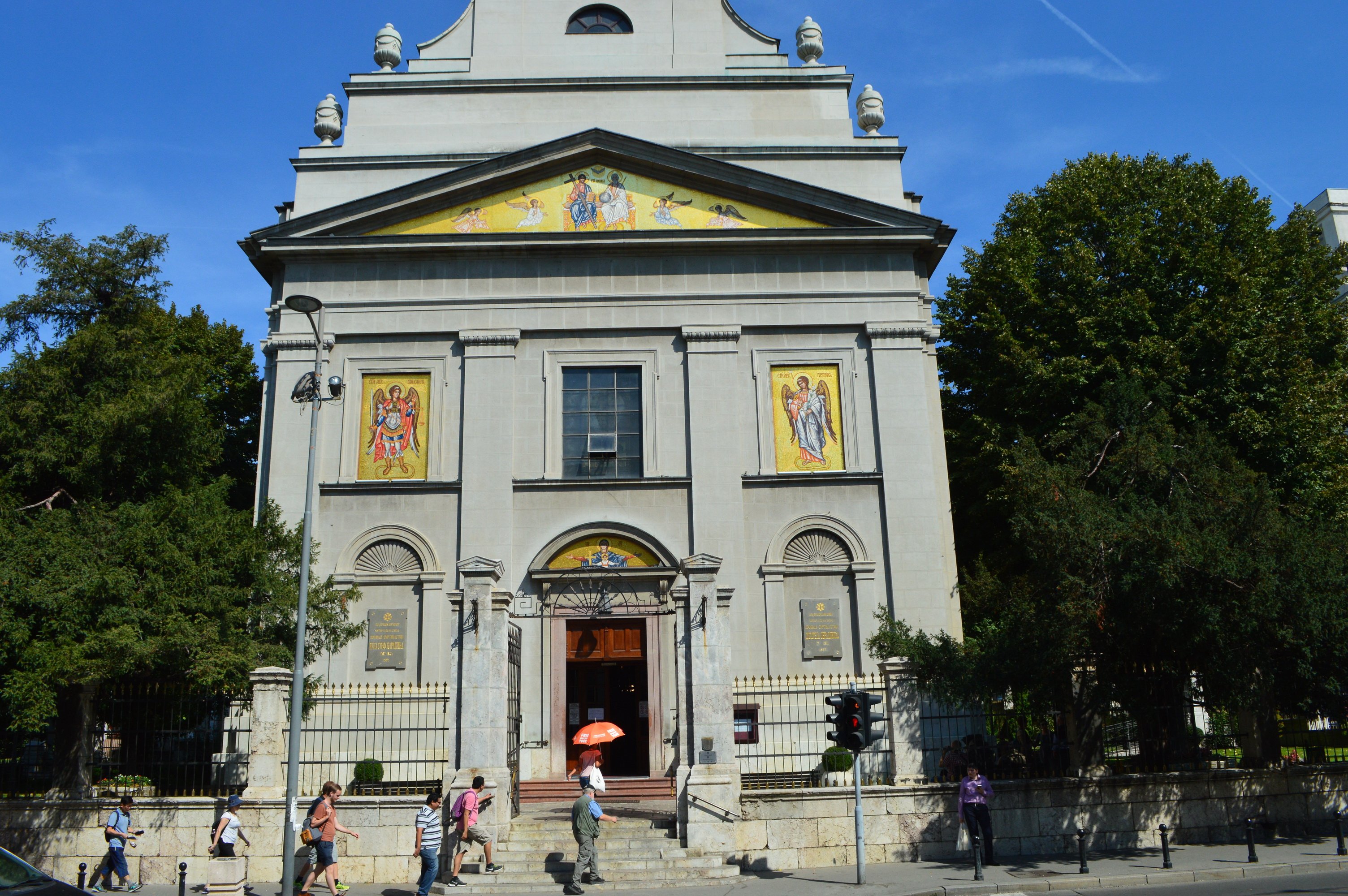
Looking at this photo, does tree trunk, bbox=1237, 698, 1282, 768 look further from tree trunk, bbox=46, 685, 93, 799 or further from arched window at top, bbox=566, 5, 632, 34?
arched window at top, bbox=566, 5, 632, 34

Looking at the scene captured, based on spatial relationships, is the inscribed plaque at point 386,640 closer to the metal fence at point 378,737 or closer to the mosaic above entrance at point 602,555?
the metal fence at point 378,737

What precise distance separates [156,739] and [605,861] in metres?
8.05

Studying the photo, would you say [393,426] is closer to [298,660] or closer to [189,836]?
[298,660]

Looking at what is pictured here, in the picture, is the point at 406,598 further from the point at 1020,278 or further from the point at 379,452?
the point at 1020,278

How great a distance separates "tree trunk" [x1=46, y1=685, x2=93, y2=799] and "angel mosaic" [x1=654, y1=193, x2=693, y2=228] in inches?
627

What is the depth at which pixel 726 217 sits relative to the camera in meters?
26.2

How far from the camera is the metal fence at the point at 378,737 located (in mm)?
18750

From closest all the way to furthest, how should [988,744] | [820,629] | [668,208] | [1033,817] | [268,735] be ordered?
[268,735]
[1033,817]
[988,744]
[820,629]
[668,208]

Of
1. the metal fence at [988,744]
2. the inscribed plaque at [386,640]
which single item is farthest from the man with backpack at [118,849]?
the metal fence at [988,744]

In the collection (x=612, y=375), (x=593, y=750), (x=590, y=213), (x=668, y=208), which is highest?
(x=668, y=208)

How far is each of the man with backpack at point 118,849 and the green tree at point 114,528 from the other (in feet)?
6.07

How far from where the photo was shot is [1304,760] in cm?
1989

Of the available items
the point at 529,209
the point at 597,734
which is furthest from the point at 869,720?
the point at 529,209

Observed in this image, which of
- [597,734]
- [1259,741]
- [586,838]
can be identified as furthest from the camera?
[1259,741]
